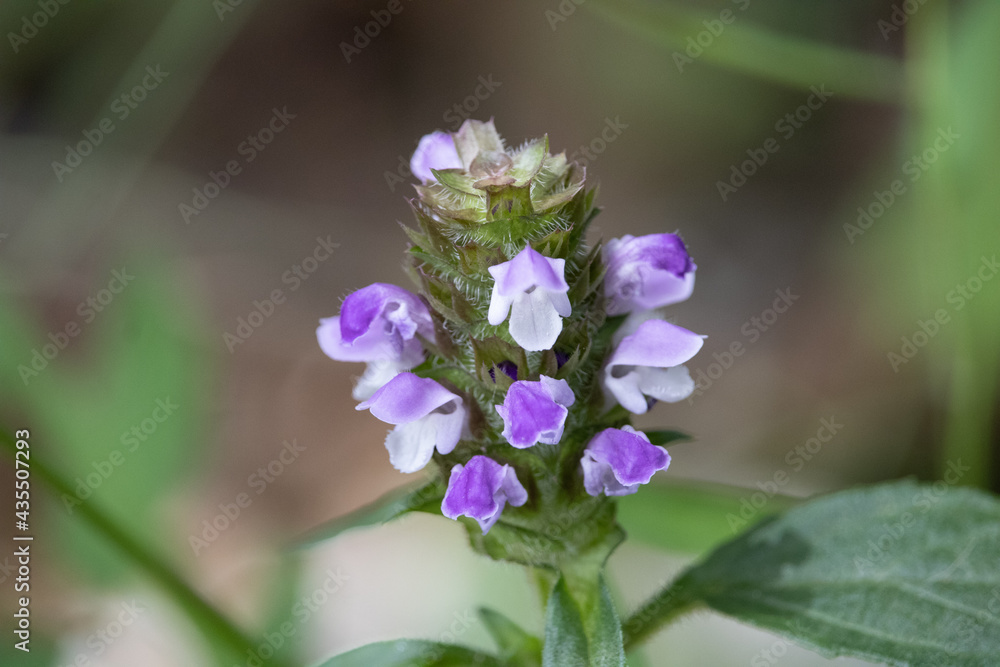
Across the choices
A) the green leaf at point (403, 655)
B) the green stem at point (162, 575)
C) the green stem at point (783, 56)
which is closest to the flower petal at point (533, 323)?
the green leaf at point (403, 655)

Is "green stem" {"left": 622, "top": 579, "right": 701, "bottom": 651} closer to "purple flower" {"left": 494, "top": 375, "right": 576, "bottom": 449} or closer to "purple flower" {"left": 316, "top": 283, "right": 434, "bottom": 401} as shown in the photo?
"purple flower" {"left": 494, "top": 375, "right": 576, "bottom": 449}

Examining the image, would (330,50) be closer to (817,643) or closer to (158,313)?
(158,313)

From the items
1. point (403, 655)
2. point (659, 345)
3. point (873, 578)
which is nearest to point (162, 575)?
point (403, 655)

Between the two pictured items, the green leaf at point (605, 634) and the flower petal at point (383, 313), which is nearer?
the green leaf at point (605, 634)

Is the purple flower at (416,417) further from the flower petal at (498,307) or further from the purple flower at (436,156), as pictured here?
the purple flower at (436,156)

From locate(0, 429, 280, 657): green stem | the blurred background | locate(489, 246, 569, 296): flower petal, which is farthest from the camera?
the blurred background

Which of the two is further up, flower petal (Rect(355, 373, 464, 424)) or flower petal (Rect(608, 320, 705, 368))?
flower petal (Rect(608, 320, 705, 368))

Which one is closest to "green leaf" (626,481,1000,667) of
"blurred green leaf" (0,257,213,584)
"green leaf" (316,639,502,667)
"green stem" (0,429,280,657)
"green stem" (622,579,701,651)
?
"green stem" (622,579,701,651)
